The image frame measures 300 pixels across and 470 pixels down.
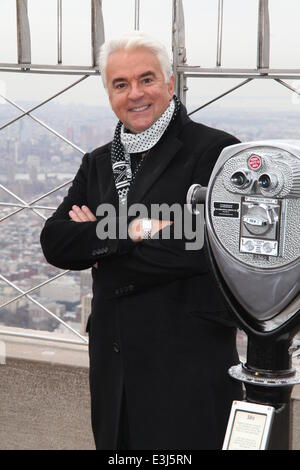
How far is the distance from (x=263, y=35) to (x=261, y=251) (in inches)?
46.2

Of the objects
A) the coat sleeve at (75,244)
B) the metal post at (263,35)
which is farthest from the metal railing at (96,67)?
the coat sleeve at (75,244)

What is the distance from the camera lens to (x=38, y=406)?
8.43 feet

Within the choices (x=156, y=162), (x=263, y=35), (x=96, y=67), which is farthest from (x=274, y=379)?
(x=96, y=67)

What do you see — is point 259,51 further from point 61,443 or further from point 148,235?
point 61,443

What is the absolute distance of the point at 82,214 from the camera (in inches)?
68.8

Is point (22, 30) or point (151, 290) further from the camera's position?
point (22, 30)

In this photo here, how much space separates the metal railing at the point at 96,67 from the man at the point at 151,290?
58 centimetres

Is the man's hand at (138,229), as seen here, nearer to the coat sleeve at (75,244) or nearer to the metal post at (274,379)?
the coat sleeve at (75,244)

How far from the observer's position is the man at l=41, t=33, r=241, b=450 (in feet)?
5.26

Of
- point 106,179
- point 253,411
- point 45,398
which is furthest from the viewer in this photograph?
point 45,398

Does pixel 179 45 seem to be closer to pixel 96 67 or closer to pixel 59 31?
pixel 96 67

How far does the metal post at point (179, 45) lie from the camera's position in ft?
7.47

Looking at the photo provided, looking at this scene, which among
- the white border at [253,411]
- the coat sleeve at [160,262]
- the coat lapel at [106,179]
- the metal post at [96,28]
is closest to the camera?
the white border at [253,411]
